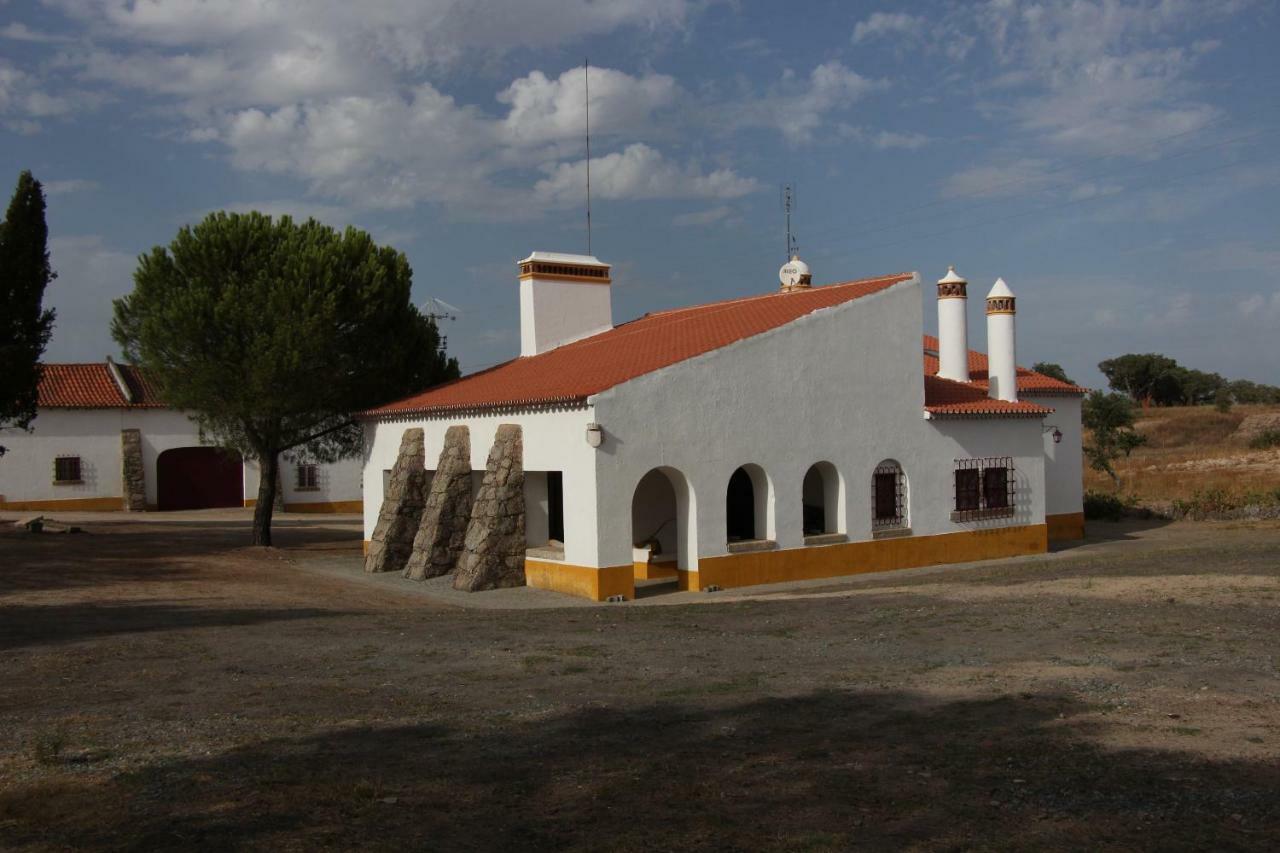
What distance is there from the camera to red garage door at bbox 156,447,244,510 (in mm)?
40125

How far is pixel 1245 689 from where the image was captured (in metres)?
8.56

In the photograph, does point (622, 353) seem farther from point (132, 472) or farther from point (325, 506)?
point (132, 472)

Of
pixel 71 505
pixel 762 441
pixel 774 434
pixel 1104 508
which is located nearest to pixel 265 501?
pixel 762 441

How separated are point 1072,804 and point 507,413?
1412 centimetres

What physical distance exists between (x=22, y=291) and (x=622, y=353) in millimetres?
12775

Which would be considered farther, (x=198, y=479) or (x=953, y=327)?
(x=198, y=479)

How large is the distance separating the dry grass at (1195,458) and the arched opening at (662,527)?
59.4 feet

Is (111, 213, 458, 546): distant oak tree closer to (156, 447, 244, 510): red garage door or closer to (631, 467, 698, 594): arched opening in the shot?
(631, 467, 698, 594): arched opening

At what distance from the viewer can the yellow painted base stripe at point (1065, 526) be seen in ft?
87.2

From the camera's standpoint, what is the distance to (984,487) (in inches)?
874

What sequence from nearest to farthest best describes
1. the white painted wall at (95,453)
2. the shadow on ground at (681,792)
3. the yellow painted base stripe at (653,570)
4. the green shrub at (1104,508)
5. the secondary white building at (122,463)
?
the shadow on ground at (681,792), the yellow painted base stripe at (653,570), the green shrub at (1104,508), the white painted wall at (95,453), the secondary white building at (122,463)

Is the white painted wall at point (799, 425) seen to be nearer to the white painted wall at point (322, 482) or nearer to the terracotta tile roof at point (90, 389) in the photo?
the white painted wall at point (322, 482)

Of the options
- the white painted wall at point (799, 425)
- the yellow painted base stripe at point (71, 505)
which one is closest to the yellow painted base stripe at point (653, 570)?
the white painted wall at point (799, 425)

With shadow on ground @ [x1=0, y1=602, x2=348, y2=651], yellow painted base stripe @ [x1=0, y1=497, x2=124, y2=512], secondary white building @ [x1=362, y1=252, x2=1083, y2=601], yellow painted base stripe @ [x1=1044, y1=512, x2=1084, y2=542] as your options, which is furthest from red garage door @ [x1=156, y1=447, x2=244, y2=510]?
yellow painted base stripe @ [x1=1044, y1=512, x2=1084, y2=542]
